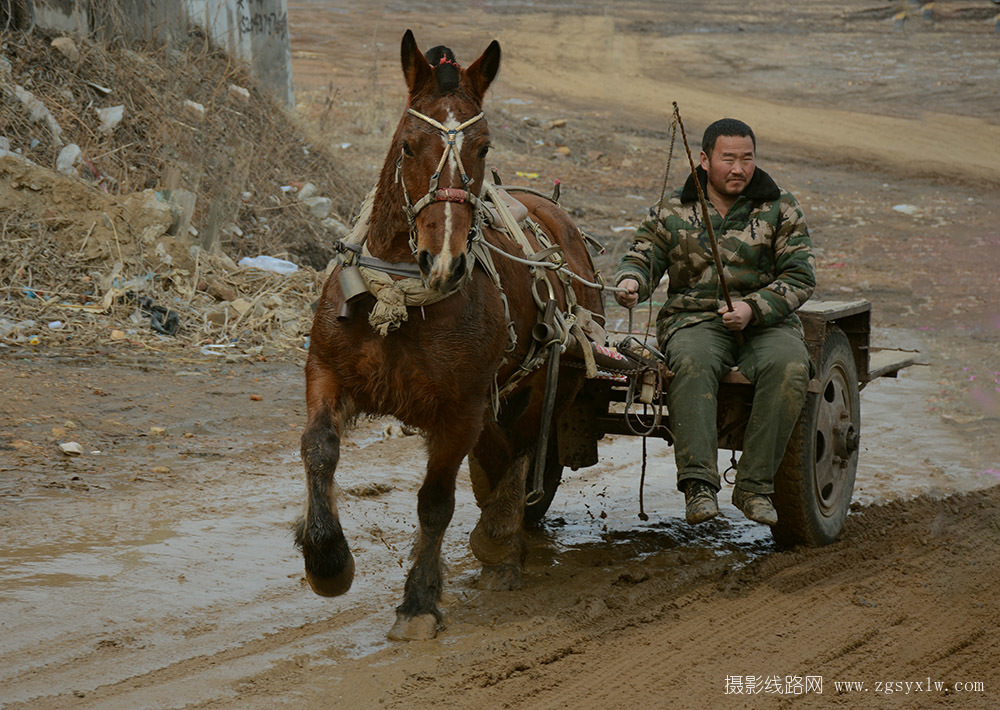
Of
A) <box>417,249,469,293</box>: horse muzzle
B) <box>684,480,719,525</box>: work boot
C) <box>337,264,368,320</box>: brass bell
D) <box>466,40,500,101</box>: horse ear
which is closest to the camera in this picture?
<box>417,249,469,293</box>: horse muzzle

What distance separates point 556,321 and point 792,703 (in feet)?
6.84

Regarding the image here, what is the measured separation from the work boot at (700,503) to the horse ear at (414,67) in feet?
7.10

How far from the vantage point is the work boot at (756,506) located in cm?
509

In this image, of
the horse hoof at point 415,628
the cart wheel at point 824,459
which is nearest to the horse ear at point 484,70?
the horse hoof at point 415,628

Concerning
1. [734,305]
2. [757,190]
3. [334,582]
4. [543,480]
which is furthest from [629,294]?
[334,582]

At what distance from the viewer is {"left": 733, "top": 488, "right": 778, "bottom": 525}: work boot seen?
5.09 meters

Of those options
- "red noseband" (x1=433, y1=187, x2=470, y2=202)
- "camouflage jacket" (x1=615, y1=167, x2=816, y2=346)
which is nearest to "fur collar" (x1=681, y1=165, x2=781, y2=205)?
"camouflage jacket" (x1=615, y1=167, x2=816, y2=346)

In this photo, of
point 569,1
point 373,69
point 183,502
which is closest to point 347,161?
point 373,69

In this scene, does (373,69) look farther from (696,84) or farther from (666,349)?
(666,349)

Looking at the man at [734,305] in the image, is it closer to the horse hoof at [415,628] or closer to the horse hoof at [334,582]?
the horse hoof at [415,628]

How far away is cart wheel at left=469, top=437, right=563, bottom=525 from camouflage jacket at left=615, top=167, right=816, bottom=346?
1107mm

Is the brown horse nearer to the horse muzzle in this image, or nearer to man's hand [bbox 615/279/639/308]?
the horse muzzle

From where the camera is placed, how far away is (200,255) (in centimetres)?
1017

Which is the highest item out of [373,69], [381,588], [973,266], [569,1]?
[569,1]
